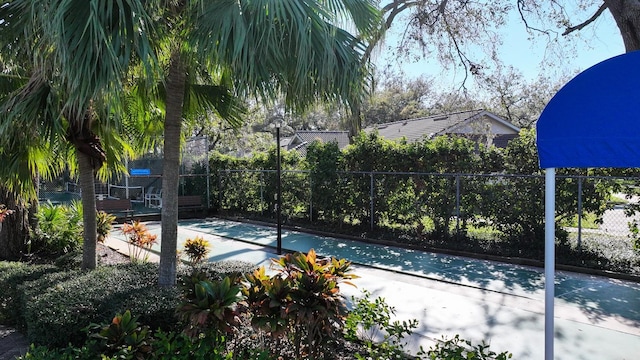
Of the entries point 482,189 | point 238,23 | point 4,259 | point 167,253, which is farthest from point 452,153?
point 4,259

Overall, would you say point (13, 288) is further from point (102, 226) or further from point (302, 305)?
point (302, 305)

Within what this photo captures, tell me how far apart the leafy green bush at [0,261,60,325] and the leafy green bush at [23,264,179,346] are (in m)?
0.29

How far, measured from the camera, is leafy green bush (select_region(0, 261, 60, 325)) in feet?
16.8

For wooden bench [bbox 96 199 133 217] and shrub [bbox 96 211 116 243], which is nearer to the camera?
shrub [bbox 96 211 116 243]

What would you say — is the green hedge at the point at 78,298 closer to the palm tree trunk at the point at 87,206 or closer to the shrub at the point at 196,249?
the palm tree trunk at the point at 87,206

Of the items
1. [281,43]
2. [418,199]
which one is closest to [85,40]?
[281,43]

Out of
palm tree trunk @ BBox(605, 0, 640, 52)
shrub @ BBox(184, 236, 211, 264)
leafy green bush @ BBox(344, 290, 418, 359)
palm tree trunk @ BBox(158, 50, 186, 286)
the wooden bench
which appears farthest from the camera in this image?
the wooden bench

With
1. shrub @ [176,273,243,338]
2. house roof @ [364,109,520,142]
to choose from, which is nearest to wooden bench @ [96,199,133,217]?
house roof @ [364,109,520,142]

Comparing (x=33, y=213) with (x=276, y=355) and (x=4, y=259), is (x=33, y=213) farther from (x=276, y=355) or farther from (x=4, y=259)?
(x=276, y=355)

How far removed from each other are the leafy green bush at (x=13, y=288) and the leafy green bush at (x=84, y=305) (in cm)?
29

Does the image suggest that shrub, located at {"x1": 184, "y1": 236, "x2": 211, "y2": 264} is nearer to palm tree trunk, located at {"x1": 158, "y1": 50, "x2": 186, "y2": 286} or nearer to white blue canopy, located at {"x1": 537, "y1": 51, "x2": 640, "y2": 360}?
palm tree trunk, located at {"x1": 158, "y1": 50, "x2": 186, "y2": 286}

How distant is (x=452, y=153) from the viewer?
1038 centimetres

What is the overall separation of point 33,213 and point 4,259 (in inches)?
38.0

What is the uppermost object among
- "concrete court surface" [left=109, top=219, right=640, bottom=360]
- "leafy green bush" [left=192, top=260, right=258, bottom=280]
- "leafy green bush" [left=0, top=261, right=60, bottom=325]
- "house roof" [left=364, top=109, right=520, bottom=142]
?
"house roof" [left=364, top=109, right=520, bottom=142]
